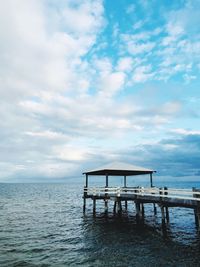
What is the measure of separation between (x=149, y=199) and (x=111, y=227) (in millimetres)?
3935

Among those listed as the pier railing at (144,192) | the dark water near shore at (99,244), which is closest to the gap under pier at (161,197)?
the pier railing at (144,192)

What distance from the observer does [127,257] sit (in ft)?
42.2

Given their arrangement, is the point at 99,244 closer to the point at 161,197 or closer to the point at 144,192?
the point at 161,197

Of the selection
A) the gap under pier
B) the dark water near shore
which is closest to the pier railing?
the gap under pier

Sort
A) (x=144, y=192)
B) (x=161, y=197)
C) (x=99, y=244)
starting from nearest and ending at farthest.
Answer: (x=99, y=244)
(x=161, y=197)
(x=144, y=192)

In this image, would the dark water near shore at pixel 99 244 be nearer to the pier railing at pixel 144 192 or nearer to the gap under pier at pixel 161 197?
the gap under pier at pixel 161 197

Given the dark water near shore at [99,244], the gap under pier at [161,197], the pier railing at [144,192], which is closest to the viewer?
the dark water near shore at [99,244]

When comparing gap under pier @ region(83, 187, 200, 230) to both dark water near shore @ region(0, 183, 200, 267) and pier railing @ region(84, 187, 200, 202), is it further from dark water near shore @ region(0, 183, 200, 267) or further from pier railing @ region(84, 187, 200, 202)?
dark water near shore @ region(0, 183, 200, 267)

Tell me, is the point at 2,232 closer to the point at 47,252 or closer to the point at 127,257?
the point at 47,252

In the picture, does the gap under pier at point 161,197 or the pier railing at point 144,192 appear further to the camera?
the pier railing at point 144,192

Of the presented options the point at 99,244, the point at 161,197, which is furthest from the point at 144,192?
the point at 99,244

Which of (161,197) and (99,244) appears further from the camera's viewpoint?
(161,197)

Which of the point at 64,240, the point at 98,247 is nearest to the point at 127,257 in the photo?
→ the point at 98,247

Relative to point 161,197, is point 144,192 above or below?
above
